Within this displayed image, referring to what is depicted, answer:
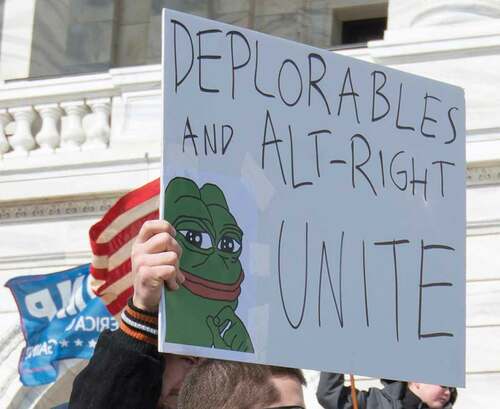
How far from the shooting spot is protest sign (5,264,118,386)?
12.3m

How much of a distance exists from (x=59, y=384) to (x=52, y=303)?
0.62m

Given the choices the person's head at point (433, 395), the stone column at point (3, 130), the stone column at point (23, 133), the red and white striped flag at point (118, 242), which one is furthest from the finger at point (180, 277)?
the stone column at point (3, 130)

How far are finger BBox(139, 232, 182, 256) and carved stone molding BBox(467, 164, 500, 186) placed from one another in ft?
24.3

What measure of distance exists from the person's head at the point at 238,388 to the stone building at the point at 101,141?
6.98 m

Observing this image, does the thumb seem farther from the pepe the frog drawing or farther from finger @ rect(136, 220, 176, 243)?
finger @ rect(136, 220, 176, 243)

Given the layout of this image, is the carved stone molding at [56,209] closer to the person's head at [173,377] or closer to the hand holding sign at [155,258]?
the person's head at [173,377]

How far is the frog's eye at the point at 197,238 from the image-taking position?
15.2ft

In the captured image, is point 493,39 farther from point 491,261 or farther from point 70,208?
point 70,208

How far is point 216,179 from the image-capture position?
15.7ft

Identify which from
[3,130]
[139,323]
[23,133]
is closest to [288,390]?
[139,323]

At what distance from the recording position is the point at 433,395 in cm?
779

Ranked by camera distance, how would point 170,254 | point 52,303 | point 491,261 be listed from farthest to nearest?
point 52,303 → point 491,261 → point 170,254

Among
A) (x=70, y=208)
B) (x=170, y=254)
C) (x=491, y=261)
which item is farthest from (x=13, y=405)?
(x=170, y=254)

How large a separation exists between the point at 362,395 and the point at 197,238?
3.73 metres
